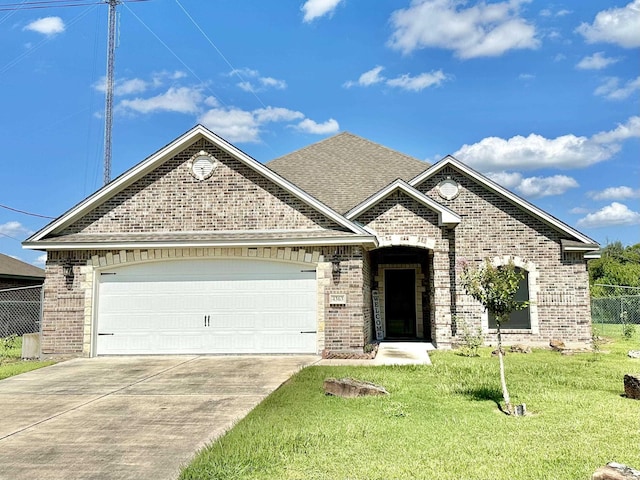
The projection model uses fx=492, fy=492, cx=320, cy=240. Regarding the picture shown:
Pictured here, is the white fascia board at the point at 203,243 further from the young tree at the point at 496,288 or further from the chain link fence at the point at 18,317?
the chain link fence at the point at 18,317

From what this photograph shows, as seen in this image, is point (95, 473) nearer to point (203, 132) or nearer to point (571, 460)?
point (571, 460)

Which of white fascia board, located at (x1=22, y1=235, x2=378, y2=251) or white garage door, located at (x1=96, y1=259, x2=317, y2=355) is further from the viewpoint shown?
white garage door, located at (x1=96, y1=259, x2=317, y2=355)

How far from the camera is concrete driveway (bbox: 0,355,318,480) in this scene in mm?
5324

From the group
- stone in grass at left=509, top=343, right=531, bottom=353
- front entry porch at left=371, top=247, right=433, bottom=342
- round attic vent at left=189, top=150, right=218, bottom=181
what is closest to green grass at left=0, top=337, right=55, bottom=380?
round attic vent at left=189, top=150, right=218, bottom=181

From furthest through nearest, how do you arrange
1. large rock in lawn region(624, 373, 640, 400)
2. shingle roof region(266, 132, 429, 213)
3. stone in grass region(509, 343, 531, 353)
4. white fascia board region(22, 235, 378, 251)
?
shingle roof region(266, 132, 429, 213), stone in grass region(509, 343, 531, 353), white fascia board region(22, 235, 378, 251), large rock in lawn region(624, 373, 640, 400)

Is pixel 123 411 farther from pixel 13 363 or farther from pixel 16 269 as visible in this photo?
pixel 16 269

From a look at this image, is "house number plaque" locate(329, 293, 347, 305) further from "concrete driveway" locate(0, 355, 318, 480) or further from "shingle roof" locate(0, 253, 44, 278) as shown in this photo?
"shingle roof" locate(0, 253, 44, 278)

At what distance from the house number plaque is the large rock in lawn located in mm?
6392

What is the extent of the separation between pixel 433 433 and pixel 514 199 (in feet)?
34.7

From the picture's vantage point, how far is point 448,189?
15.6m

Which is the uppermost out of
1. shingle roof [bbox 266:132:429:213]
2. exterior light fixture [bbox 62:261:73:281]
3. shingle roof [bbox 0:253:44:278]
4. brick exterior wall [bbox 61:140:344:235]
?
shingle roof [bbox 266:132:429:213]

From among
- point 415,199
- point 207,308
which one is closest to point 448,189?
point 415,199

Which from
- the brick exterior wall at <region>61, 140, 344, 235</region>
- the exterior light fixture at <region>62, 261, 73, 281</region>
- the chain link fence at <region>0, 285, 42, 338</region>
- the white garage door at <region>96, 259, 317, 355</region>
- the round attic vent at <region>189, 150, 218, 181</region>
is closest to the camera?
the white garage door at <region>96, 259, 317, 355</region>

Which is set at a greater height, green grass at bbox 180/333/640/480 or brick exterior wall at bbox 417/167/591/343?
brick exterior wall at bbox 417/167/591/343
